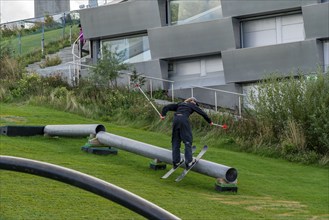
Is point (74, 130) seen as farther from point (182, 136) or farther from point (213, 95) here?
point (213, 95)

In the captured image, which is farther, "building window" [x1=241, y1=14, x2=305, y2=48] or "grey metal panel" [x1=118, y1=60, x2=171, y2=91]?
"grey metal panel" [x1=118, y1=60, x2=171, y2=91]

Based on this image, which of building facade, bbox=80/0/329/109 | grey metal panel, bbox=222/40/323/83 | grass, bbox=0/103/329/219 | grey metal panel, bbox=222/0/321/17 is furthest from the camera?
grey metal panel, bbox=222/0/321/17

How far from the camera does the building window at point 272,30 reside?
29.0 metres

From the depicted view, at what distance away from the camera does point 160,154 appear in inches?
574

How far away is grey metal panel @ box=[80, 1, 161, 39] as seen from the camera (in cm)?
3284

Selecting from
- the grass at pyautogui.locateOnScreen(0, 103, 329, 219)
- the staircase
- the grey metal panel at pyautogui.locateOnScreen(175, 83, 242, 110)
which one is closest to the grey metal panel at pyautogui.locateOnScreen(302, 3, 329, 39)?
the grey metal panel at pyautogui.locateOnScreen(175, 83, 242, 110)

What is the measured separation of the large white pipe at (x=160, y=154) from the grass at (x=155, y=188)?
338 millimetres

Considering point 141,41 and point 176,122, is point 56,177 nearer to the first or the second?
point 176,122

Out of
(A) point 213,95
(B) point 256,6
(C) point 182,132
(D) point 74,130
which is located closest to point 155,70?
(A) point 213,95

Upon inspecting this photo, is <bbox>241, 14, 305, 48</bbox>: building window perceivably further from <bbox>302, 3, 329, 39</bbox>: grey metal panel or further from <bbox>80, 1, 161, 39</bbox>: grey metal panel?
<bbox>80, 1, 161, 39</bbox>: grey metal panel

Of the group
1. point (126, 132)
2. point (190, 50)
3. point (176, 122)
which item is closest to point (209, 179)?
point (176, 122)

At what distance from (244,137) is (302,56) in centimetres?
761

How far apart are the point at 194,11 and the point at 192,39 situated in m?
1.40

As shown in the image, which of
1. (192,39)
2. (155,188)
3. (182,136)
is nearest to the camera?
(155,188)
